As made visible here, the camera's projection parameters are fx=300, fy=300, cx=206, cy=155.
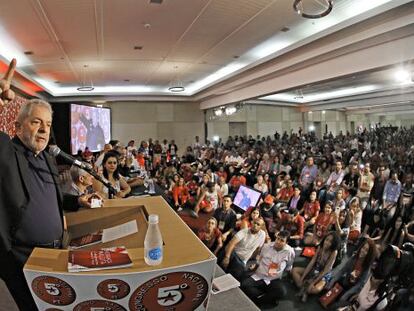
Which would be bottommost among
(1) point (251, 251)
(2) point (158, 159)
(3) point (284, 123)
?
(1) point (251, 251)

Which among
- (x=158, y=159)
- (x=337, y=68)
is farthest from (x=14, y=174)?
(x=158, y=159)

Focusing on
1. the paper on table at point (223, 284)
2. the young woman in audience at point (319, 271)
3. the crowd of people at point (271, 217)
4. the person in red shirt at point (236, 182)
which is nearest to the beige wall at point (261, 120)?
the crowd of people at point (271, 217)

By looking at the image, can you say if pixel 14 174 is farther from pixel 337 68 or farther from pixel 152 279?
pixel 337 68

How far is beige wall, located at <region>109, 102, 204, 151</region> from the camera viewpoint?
14.7 meters

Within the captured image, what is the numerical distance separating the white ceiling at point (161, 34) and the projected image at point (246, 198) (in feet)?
9.91

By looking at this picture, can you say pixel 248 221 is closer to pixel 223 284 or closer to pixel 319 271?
pixel 319 271

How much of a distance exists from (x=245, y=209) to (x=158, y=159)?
620cm

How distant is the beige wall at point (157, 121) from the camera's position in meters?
14.7

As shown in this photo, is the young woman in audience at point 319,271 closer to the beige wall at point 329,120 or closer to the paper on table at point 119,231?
the paper on table at point 119,231

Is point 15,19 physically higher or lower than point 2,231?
higher

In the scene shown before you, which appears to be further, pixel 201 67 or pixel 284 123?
pixel 284 123

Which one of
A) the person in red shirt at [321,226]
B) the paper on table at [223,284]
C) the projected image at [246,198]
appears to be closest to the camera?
the paper on table at [223,284]

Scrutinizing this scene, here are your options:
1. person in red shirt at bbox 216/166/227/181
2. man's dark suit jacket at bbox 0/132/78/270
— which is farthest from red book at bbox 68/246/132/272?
person in red shirt at bbox 216/166/227/181

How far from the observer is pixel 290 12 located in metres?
4.70
